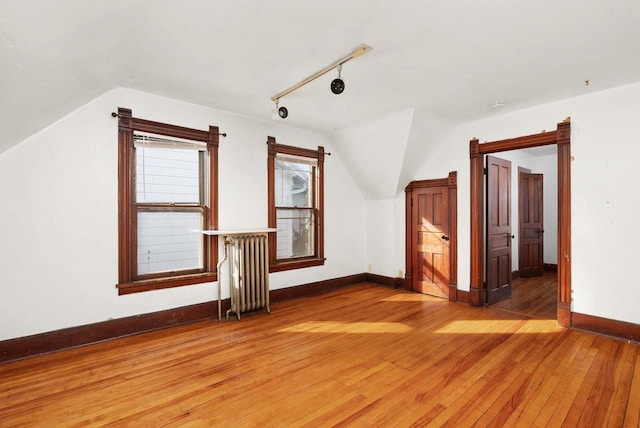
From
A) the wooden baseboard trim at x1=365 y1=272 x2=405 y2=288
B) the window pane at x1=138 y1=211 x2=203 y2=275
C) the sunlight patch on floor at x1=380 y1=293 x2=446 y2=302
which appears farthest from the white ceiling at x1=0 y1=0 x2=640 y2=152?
the wooden baseboard trim at x1=365 y1=272 x2=405 y2=288

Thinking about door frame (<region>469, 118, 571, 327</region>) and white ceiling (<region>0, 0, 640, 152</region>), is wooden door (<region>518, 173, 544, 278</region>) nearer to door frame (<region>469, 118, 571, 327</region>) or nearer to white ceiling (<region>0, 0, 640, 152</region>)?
door frame (<region>469, 118, 571, 327</region>)

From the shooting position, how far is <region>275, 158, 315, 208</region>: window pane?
15.5ft

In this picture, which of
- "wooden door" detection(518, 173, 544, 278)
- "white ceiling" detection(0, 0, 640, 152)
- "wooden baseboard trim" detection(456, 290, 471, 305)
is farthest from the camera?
"wooden door" detection(518, 173, 544, 278)

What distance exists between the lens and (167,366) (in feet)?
8.68

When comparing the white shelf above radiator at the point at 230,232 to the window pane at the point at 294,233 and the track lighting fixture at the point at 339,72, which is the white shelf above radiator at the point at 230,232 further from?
the track lighting fixture at the point at 339,72

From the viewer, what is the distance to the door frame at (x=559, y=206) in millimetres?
3531

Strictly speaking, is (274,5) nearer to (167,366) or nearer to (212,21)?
(212,21)

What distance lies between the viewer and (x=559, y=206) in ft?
11.8

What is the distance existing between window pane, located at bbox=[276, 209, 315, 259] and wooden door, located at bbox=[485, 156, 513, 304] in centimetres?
269

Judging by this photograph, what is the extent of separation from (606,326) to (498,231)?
171 cm

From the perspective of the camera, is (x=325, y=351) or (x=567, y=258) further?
(x=567, y=258)

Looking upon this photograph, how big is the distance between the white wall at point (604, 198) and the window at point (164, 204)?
425 centimetres

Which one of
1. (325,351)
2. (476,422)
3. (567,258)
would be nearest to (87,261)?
(325,351)

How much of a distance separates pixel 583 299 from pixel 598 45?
260cm
